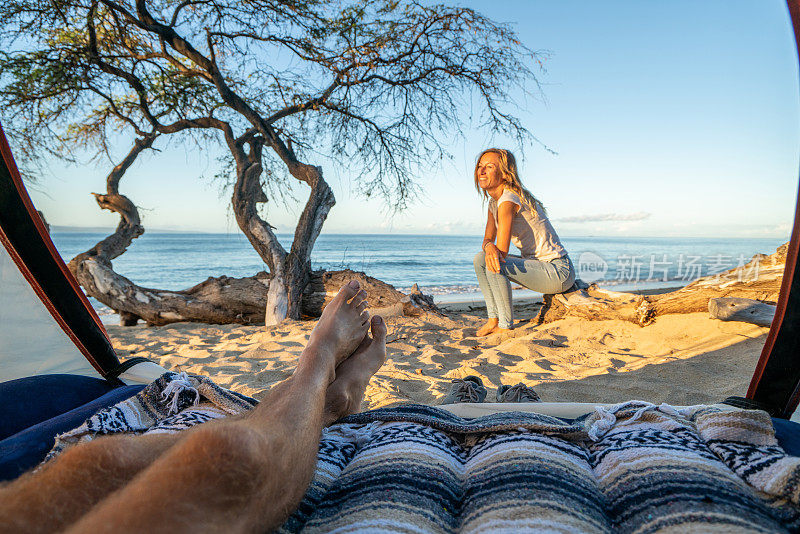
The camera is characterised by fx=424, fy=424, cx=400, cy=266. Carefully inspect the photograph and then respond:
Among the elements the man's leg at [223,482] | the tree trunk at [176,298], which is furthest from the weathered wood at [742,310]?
the tree trunk at [176,298]

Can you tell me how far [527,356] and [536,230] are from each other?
1387 mm

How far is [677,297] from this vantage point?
3422 mm

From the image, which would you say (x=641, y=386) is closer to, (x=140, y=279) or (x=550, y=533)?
(x=550, y=533)

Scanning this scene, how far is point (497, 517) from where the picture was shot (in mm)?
802

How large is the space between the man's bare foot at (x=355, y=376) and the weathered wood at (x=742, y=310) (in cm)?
264

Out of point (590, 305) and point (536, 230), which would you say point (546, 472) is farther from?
point (536, 230)

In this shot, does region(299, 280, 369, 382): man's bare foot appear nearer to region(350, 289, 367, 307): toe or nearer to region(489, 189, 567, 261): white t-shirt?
region(350, 289, 367, 307): toe

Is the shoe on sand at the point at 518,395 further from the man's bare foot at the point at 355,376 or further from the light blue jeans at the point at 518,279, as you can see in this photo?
the light blue jeans at the point at 518,279

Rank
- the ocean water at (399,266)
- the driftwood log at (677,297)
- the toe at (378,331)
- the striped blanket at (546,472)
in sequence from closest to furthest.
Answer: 1. the striped blanket at (546,472)
2. the toe at (378,331)
3. the driftwood log at (677,297)
4. the ocean water at (399,266)

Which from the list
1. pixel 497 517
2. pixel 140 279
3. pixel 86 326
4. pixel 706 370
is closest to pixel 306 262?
pixel 86 326

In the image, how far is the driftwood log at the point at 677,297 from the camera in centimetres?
312

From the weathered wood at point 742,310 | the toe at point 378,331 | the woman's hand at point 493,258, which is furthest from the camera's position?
the woman's hand at point 493,258

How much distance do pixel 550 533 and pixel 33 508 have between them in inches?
31.4

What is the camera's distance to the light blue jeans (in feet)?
12.5
